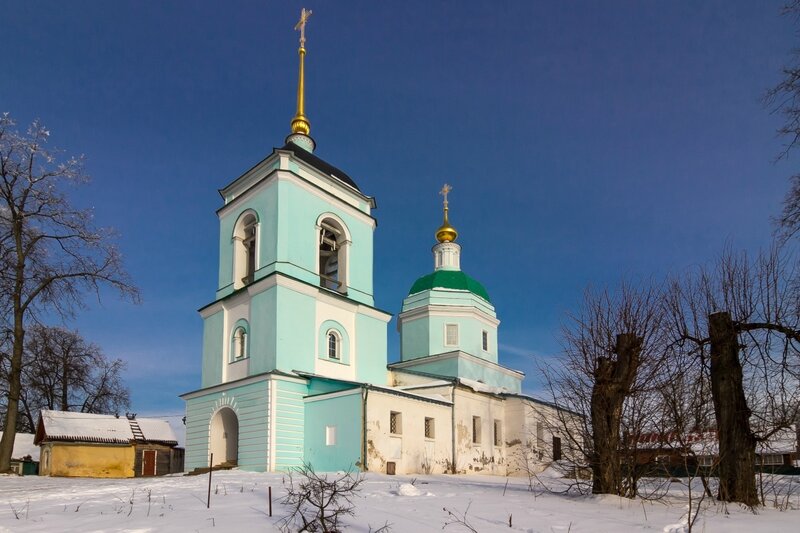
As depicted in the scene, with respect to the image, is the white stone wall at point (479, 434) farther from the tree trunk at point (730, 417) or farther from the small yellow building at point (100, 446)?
the small yellow building at point (100, 446)

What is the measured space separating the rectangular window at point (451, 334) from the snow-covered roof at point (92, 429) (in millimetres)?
17062

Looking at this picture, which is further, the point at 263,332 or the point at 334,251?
the point at 334,251

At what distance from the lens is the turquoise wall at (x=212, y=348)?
2445 cm

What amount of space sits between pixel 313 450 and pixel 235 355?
15.8 feet

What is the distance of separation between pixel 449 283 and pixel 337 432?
48.4 feet

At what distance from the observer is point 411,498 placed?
419 inches

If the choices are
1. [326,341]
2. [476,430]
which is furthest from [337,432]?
[476,430]

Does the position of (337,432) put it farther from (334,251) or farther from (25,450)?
(25,450)

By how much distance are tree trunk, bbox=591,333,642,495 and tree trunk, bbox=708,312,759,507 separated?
4.22 ft

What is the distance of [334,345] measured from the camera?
977 inches

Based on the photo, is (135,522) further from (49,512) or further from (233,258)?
(233,258)

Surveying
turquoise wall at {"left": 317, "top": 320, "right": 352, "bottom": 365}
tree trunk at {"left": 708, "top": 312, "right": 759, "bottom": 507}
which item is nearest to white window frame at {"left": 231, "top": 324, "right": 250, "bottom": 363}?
turquoise wall at {"left": 317, "top": 320, "right": 352, "bottom": 365}

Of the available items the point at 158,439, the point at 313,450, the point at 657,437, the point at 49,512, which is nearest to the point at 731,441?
the point at 657,437

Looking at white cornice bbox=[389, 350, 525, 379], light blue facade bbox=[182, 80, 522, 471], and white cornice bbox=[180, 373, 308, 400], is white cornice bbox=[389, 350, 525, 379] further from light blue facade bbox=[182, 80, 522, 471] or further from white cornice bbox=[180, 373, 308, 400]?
white cornice bbox=[180, 373, 308, 400]
